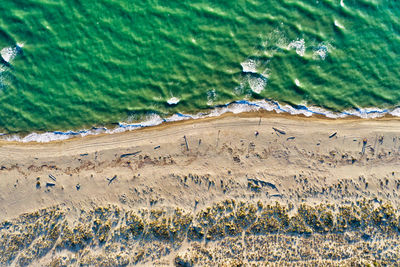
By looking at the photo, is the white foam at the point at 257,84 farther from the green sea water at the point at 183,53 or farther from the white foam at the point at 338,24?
the white foam at the point at 338,24

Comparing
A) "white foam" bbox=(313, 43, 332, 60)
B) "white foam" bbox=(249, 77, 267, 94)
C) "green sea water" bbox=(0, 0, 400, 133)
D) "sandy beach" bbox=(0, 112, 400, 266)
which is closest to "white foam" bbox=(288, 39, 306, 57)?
"green sea water" bbox=(0, 0, 400, 133)

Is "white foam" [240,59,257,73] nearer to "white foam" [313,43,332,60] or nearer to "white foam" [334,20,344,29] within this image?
"white foam" [313,43,332,60]

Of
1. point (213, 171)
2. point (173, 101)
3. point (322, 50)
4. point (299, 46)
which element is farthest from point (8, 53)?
point (322, 50)

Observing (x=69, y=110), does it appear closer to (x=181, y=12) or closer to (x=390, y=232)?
(x=181, y=12)

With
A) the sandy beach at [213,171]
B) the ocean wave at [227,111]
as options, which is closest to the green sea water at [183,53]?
the ocean wave at [227,111]

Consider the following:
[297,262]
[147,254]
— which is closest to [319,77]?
[297,262]

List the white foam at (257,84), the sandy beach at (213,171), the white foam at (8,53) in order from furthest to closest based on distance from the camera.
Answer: the white foam at (257,84) < the white foam at (8,53) < the sandy beach at (213,171)
